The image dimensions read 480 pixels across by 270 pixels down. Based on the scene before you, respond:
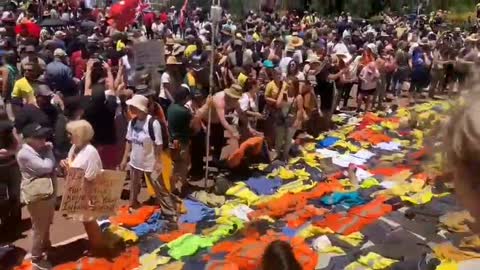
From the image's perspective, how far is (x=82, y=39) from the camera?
11727mm

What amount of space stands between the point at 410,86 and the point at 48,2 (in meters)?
15.0

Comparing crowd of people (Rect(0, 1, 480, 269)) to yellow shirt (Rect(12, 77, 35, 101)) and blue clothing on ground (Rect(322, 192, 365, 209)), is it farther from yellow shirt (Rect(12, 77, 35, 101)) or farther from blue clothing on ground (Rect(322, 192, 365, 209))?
blue clothing on ground (Rect(322, 192, 365, 209))

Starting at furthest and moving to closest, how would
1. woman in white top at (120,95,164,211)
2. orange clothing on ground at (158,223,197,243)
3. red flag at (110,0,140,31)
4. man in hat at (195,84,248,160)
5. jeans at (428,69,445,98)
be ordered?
jeans at (428,69,445,98), red flag at (110,0,140,31), man in hat at (195,84,248,160), woman in white top at (120,95,164,211), orange clothing on ground at (158,223,197,243)

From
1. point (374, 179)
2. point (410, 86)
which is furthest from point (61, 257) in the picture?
point (410, 86)

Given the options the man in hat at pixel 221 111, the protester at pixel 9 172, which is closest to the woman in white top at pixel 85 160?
the protester at pixel 9 172

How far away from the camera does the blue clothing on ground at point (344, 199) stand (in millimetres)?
6812

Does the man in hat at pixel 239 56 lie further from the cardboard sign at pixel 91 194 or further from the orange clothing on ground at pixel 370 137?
the cardboard sign at pixel 91 194

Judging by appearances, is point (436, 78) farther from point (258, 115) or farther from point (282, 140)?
point (258, 115)

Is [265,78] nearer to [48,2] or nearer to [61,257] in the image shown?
[61,257]

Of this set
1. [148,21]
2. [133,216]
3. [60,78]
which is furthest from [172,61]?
[148,21]

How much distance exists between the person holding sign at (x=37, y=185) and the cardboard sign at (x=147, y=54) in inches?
147

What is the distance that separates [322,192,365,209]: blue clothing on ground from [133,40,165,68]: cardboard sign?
3596 millimetres

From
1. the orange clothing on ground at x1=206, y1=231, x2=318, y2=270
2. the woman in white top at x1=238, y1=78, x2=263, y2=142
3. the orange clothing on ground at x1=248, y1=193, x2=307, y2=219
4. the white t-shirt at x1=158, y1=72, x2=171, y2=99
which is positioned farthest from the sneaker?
the woman in white top at x1=238, y1=78, x2=263, y2=142

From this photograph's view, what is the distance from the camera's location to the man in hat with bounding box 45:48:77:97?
28.0ft
